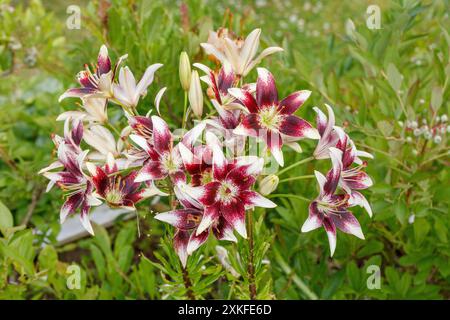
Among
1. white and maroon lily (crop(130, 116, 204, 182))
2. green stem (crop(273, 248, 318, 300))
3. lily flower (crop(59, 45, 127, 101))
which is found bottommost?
green stem (crop(273, 248, 318, 300))

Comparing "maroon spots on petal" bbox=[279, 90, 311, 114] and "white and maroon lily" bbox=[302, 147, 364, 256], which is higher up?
"maroon spots on petal" bbox=[279, 90, 311, 114]

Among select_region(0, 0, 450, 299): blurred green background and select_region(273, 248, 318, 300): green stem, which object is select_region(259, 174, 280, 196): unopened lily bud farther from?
select_region(273, 248, 318, 300): green stem

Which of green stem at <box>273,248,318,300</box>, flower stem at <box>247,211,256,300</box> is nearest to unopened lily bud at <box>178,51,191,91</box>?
flower stem at <box>247,211,256,300</box>

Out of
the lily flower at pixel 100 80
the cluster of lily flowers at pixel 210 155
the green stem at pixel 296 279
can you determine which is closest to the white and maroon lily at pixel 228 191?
the cluster of lily flowers at pixel 210 155

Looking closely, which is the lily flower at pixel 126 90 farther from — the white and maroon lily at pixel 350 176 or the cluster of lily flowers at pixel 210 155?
the white and maroon lily at pixel 350 176

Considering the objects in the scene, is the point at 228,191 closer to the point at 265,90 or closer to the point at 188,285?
the point at 265,90

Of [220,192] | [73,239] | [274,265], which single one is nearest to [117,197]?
[220,192]

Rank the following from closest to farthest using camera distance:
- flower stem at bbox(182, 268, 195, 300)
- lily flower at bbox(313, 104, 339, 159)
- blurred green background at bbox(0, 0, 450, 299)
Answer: lily flower at bbox(313, 104, 339, 159) < flower stem at bbox(182, 268, 195, 300) < blurred green background at bbox(0, 0, 450, 299)

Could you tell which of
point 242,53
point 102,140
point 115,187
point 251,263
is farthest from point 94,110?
point 251,263

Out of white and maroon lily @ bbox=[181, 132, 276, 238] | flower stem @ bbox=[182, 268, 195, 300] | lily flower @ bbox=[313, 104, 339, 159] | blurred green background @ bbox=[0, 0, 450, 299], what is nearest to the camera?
white and maroon lily @ bbox=[181, 132, 276, 238]
